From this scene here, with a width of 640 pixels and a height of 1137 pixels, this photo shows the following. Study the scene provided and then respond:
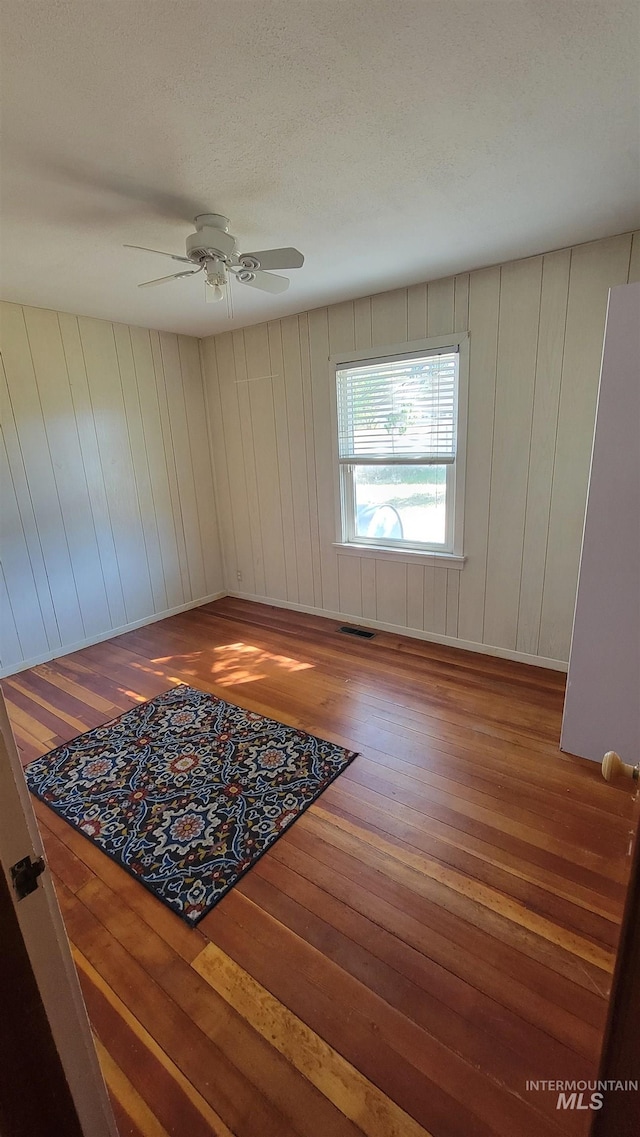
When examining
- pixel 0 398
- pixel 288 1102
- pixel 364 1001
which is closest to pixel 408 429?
pixel 0 398

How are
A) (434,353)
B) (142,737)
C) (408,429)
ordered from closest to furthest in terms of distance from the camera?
(142,737)
(434,353)
(408,429)

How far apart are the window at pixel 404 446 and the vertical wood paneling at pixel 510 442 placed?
0.24m

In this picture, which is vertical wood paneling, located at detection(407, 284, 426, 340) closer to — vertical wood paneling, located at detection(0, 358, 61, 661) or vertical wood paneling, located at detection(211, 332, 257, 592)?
vertical wood paneling, located at detection(211, 332, 257, 592)

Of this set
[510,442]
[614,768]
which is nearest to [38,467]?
[510,442]

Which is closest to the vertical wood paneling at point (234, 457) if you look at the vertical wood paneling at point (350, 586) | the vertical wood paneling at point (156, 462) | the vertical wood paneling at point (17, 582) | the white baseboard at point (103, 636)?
the white baseboard at point (103, 636)

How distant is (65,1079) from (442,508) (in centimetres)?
318

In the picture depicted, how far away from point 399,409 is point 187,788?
2.75m

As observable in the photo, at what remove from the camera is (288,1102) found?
3.63ft

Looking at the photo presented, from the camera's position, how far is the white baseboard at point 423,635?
10.2ft

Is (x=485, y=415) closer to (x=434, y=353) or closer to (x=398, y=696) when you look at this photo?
(x=434, y=353)

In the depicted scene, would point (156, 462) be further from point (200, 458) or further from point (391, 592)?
point (391, 592)

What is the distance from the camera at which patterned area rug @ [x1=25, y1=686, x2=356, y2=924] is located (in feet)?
5.77

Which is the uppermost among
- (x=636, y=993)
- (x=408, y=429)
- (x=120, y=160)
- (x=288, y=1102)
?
(x=120, y=160)

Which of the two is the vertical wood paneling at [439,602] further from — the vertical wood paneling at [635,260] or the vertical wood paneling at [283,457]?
the vertical wood paneling at [635,260]
